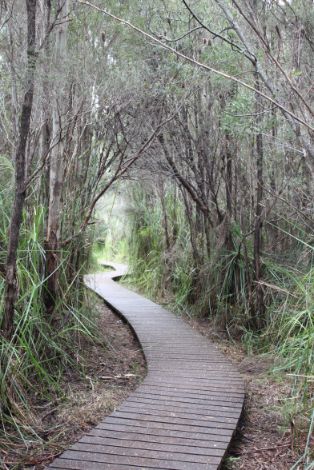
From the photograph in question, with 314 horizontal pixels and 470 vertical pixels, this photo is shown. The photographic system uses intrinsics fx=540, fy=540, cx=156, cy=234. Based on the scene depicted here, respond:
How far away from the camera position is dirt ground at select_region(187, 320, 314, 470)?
11.6 feet

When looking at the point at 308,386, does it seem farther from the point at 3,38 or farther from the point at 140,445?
the point at 3,38

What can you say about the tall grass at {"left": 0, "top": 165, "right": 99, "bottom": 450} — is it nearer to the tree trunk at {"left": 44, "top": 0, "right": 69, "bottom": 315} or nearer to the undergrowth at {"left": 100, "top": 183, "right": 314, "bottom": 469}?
the tree trunk at {"left": 44, "top": 0, "right": 69, "bottom": 315}

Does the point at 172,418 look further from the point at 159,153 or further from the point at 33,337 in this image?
the point at 159,153

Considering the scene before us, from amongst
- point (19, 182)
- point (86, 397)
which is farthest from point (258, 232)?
point (19, 182)

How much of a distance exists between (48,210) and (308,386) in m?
2.85

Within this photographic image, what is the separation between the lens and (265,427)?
13.6 feet

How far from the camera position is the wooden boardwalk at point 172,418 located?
10.4ft

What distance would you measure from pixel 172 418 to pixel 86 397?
0.96m

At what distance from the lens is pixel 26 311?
437cm

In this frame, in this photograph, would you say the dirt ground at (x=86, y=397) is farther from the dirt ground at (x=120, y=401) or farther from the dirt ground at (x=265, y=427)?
the dirt ground at (x=265, y=427)

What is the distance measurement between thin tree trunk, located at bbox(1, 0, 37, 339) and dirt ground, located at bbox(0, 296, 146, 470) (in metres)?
0.74

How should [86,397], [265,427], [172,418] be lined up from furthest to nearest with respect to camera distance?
[86,397]
[265,427]
[172,418]

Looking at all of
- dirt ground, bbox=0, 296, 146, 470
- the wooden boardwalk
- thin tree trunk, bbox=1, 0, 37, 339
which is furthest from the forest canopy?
the wooden boardwalk

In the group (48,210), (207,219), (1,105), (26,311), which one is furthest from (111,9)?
(207,219)
